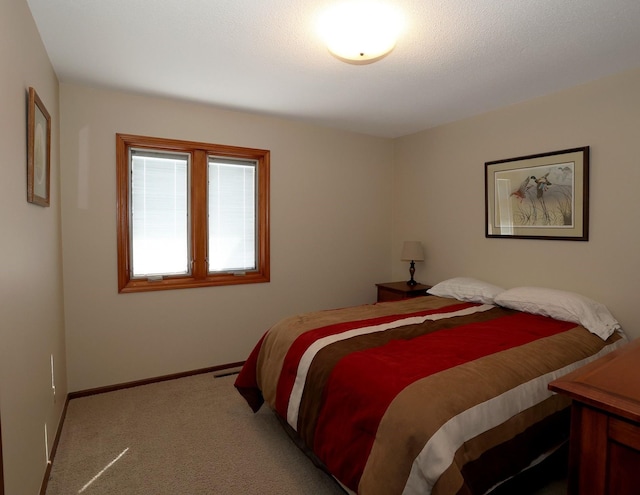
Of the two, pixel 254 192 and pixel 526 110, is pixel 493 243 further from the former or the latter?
pixel 254 192

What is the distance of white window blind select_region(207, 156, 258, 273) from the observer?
3.53 meters

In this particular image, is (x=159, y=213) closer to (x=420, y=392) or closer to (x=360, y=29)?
(x=360, y=29)

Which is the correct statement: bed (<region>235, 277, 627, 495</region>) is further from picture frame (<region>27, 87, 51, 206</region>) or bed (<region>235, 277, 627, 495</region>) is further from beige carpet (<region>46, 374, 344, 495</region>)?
picture frame (<region>27, 87, 51, 206</region>)

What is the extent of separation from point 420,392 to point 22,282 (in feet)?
5.85

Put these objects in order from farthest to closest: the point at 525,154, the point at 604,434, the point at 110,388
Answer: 1. the point at 525,154
2. the point at 110,388
3. the point at 604,434

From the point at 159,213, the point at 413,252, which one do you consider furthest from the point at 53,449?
the point at 413,252

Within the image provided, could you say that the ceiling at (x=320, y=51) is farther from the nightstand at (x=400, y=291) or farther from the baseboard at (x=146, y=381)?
the baseboard at (x=146, y=381)

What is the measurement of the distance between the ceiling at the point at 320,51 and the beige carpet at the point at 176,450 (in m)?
2.44

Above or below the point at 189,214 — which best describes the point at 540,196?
above

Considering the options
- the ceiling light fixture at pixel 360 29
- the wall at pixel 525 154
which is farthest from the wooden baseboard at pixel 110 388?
the ceiling light fixture at pixel 360 29

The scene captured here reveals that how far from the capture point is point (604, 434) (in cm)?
117

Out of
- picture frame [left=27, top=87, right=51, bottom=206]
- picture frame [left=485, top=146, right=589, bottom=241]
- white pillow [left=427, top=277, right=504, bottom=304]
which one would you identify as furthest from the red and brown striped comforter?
picture frame [left=27, top=87, right=51, bottom=206]

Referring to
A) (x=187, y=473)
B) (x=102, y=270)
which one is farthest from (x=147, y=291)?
(x=187, y=473)

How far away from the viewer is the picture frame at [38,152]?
1742 millimetres
